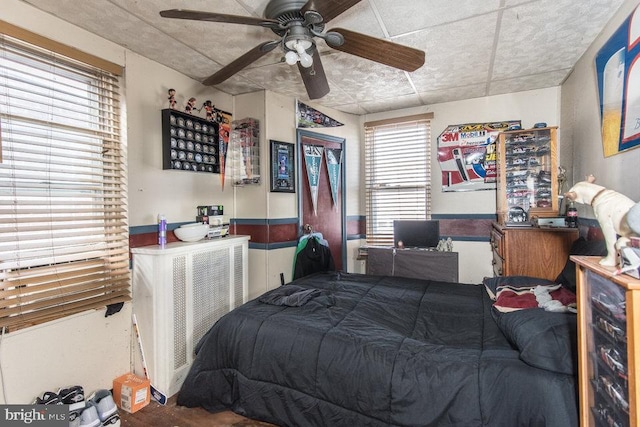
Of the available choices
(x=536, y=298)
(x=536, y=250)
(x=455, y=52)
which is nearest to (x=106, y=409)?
(x=536, y=298)

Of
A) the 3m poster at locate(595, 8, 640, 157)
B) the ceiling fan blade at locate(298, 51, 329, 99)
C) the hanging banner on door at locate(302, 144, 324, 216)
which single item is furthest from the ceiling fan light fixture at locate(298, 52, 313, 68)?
the hanging banner on door at locate(302, 144, 324, 216)

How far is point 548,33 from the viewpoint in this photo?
219 centimetres

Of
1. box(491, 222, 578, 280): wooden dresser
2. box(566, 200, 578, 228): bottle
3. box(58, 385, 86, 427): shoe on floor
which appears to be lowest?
box(58, 385, 86, 427): shoe on floor

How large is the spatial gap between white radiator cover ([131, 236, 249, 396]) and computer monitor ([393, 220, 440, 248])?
2090mm

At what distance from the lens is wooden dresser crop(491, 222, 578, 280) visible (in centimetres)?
250

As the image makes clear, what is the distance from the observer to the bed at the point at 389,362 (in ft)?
4.27

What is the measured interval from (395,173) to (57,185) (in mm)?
3390

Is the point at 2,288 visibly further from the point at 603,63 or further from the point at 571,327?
the point at 603,63

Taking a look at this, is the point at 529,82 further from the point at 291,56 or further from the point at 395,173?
the point at 291,56

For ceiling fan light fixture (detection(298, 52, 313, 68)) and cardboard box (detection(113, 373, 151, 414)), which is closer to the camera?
ceiling fan light fixture (detection(298, 52, 313, 68))

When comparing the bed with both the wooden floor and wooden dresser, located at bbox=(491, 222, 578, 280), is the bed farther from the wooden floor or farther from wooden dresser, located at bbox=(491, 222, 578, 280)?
wooden dresser, located at bbox=(491, 222, 578, 280)

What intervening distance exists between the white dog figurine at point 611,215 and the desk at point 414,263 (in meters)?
2.14

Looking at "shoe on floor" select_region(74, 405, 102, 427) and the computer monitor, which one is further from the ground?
the computer monitor

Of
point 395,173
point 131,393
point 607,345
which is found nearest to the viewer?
point 607,345
